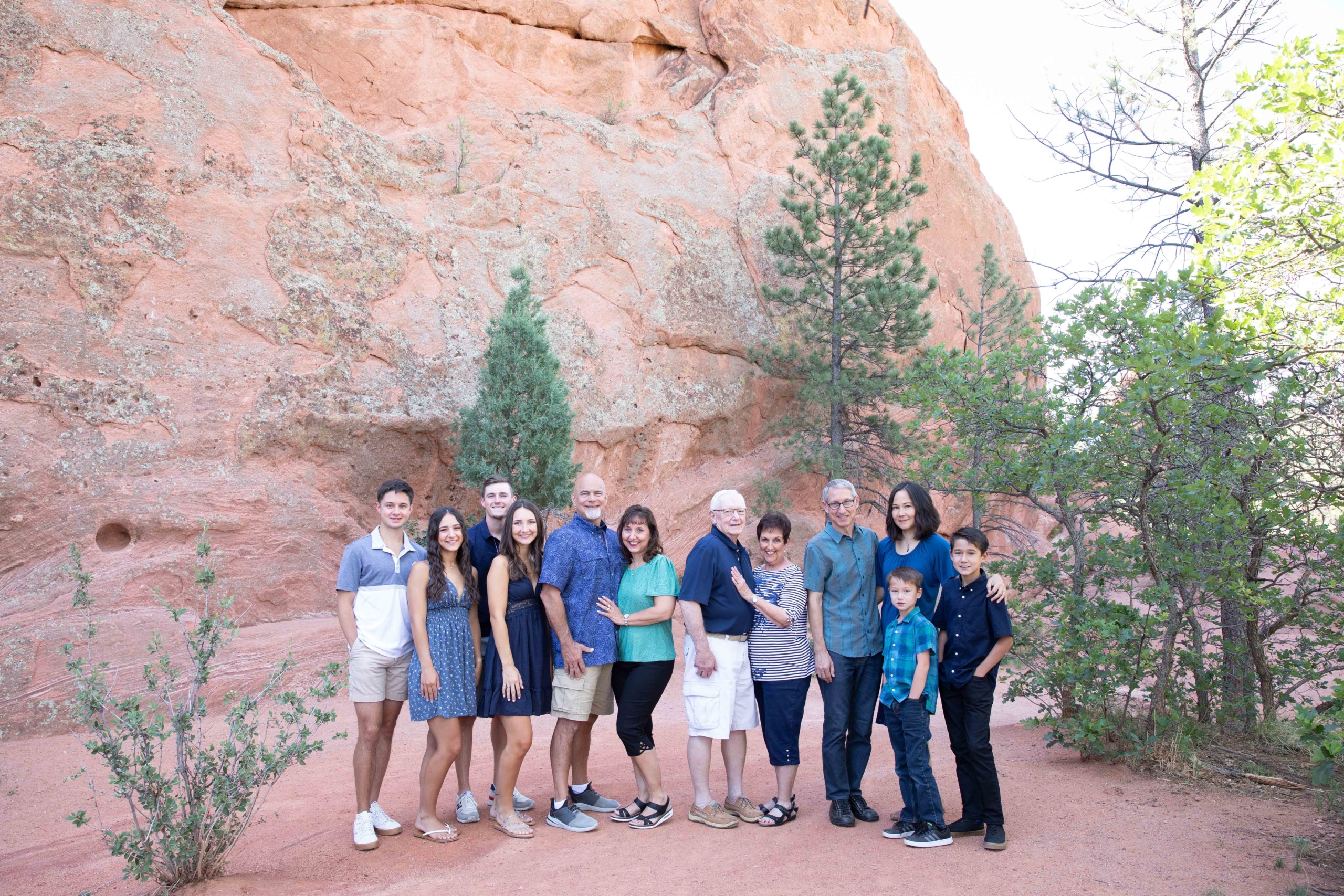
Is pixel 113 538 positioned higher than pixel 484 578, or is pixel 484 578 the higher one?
pixel 113 538

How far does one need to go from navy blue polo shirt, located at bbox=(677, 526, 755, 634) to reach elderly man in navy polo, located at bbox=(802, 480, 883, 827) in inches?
16.6

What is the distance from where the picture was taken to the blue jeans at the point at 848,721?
4.87m

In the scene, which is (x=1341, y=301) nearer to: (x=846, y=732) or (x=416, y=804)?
(x=846, y=732)

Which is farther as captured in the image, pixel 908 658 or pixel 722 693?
pixel 722 693

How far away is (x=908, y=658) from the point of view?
4.64 meters

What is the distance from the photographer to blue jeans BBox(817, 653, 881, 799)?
16.0 ft

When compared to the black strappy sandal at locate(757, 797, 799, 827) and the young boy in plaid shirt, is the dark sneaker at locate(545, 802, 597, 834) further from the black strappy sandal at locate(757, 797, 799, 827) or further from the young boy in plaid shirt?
the young boy in plaid shirt

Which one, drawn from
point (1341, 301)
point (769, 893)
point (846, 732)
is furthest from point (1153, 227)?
point (769, 893)

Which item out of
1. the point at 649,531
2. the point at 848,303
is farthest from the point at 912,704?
the point at 848,303

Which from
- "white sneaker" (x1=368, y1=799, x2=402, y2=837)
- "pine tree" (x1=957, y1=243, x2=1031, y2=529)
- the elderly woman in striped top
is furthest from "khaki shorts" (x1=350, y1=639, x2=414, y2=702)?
"pine tree" (x1=957, y1=243, x2=1031, y2=529)

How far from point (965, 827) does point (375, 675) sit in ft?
10.7

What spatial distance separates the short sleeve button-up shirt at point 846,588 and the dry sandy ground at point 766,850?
1.01 metres

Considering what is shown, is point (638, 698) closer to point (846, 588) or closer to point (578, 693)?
point (578, 693)

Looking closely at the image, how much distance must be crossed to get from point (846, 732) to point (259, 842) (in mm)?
3286
